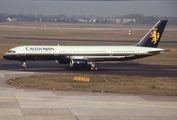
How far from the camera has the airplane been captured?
2557 inches

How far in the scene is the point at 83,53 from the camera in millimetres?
66875

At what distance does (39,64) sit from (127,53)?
660 inches

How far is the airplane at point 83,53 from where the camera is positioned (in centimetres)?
6494

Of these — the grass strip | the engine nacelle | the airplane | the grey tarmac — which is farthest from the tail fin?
the grey tarmac

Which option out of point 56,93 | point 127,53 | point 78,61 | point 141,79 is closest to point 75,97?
point 56,93

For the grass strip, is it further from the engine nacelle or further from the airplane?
the airplane

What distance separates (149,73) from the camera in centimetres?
6231

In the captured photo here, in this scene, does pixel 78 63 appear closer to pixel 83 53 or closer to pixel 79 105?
pixel 83 53

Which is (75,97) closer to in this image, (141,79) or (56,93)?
(56,93)

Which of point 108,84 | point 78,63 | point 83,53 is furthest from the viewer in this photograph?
point 83,53

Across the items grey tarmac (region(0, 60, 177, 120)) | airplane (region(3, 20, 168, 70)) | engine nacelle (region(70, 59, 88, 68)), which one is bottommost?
grey tarmac (region(0, 60, 177, 120))

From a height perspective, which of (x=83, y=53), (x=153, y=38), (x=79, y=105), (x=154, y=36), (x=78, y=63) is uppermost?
(x=154, y=36)

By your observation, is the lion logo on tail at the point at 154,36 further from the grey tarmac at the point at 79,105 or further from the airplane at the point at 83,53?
the grey tarmac at the point at 79,105

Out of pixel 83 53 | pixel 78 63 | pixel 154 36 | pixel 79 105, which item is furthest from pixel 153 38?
pixel 79 105
